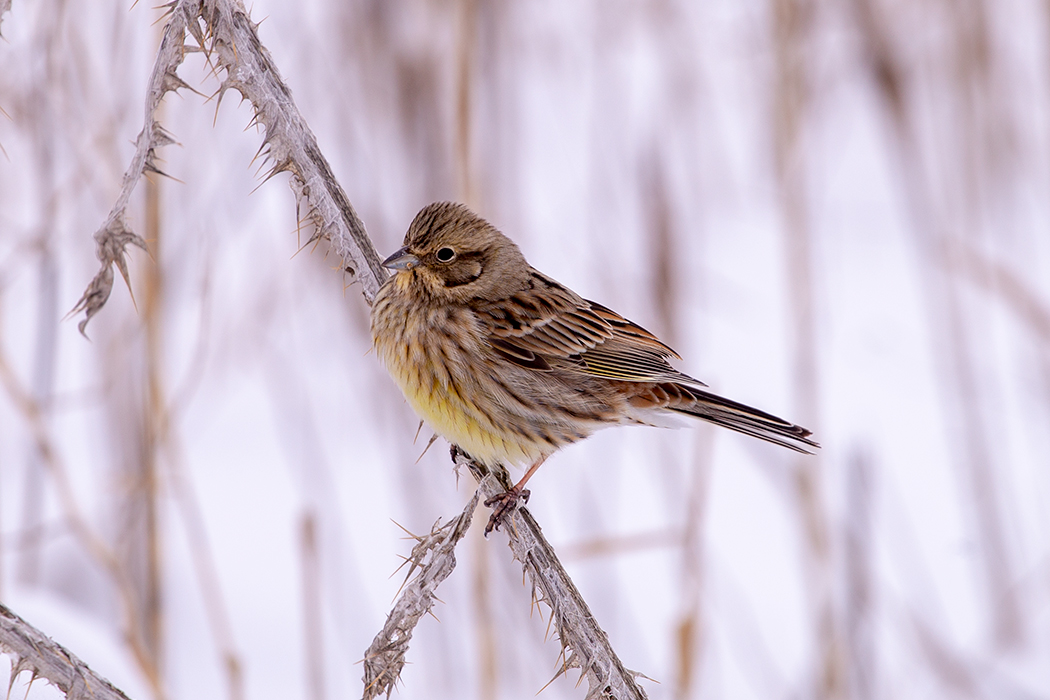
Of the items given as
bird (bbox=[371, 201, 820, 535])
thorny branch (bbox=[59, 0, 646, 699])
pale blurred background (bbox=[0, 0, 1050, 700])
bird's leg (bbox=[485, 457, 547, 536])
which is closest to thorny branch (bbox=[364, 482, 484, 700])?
thorny branch (bbox=[59, 0, 646, 699])

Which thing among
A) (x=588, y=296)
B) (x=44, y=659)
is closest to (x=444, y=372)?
(x=44, y=659)

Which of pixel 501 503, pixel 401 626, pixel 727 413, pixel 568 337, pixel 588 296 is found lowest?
pixel 401 626

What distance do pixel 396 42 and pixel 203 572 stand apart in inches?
94.9

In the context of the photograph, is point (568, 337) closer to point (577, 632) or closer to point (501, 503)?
point (501, 503)

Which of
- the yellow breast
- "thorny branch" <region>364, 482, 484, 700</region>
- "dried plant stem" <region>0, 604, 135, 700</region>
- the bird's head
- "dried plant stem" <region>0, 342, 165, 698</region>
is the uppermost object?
the bird's head

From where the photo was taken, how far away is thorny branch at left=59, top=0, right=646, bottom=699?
4.95 feet

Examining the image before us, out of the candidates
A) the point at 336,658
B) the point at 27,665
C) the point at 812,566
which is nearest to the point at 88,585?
the point at 336,658

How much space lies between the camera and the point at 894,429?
208 inches

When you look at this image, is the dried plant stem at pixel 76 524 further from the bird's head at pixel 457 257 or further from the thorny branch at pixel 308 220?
the thorny branch at pixel 308 220

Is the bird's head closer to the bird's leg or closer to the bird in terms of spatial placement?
the bird

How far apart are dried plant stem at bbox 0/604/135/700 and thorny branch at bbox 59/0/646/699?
0.40 meters

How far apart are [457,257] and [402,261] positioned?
237 mm

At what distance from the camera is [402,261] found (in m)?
2.66

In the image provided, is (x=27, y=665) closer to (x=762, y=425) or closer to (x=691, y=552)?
(x=762, y=425)
